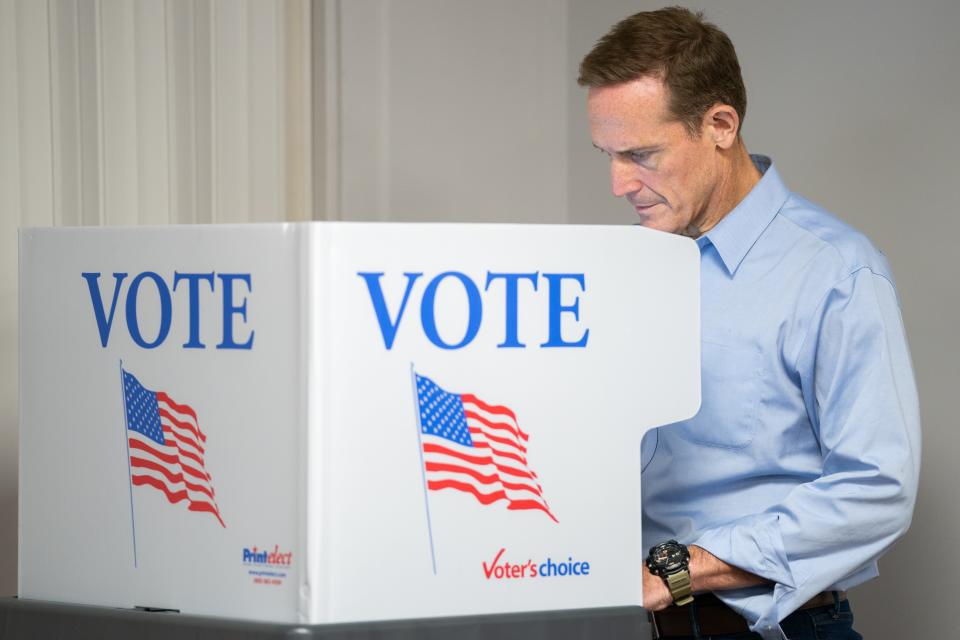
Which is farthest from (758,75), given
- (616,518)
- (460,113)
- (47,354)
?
(47,354)

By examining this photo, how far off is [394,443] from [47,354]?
0.33 metres

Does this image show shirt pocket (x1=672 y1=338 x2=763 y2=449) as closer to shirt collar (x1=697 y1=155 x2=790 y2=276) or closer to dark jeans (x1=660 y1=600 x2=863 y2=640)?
shirt collar (x1=697 y1=155 x2=790 y2=276)

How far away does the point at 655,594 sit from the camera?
1.08 metres

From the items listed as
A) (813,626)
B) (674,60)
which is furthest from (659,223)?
(813,626)

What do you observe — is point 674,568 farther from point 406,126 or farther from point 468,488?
point 406,126

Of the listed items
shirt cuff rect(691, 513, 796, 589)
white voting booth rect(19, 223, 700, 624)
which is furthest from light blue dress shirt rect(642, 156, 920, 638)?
white voting booth rect(19, 223, 700, 624)

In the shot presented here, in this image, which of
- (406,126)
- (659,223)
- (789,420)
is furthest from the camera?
(406,126)

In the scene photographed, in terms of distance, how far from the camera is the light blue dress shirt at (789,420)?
3.63 feet

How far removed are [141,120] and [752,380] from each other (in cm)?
108

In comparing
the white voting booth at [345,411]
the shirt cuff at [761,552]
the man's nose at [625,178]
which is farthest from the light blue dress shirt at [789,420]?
the white voting booth at [345,411]

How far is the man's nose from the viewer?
131cm

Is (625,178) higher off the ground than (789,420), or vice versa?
(625,178)

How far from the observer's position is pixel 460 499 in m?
0.87

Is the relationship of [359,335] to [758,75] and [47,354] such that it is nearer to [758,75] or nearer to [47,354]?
[47,354]
